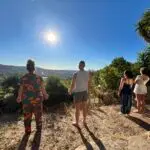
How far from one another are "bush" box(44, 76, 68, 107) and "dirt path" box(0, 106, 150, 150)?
2934 mm

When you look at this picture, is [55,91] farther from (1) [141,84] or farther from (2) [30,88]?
(2) [30,88]

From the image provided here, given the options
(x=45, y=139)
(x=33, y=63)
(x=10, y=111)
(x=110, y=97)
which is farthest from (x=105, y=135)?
(x=10, y=111)

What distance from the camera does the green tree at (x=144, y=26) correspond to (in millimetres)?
14296

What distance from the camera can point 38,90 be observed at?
465cm

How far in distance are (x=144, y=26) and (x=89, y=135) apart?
37.8 feet

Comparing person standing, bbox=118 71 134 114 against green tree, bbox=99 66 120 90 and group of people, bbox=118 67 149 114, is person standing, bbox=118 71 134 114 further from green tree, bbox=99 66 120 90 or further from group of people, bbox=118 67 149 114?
green tree, bbox=99 66 120 90

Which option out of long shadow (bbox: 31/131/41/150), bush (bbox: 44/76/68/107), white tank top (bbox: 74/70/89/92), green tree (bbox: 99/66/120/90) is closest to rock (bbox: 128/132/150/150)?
white tank top (bbox: 74/70/89/92)

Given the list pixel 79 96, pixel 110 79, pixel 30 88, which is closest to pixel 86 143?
pixel 79 96

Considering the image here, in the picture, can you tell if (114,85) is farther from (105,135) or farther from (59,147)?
(59,147)

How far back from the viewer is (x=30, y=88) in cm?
457

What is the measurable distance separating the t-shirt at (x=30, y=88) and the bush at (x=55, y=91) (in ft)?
16.5

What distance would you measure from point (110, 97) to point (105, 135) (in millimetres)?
4806

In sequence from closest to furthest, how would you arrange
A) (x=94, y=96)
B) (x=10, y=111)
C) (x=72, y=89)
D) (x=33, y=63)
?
1. (x=33, y=63)
2. (x=72, y=89)
3. (x=10, y=111)
4. (x=94, y=96)

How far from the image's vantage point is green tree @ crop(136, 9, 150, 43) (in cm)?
1430
